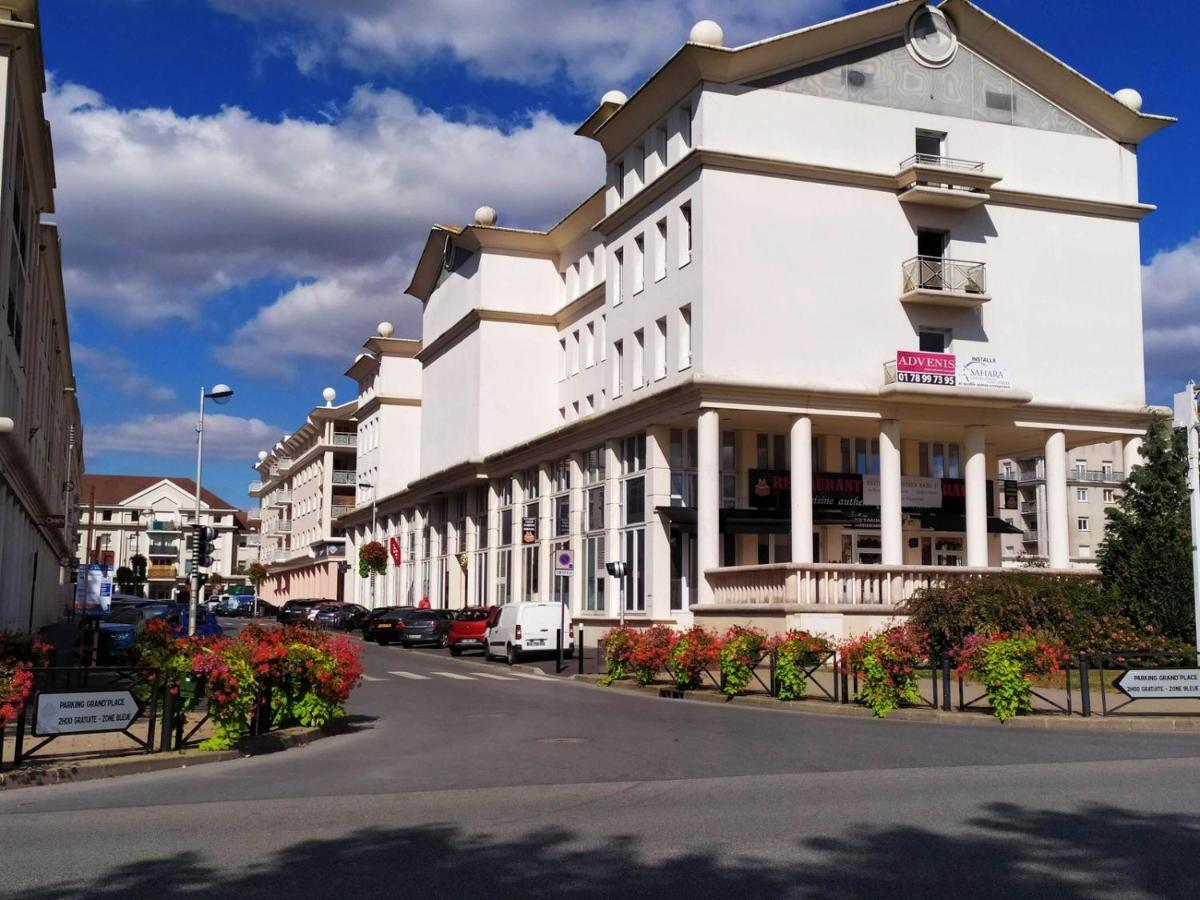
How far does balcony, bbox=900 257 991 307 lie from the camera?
120 ft

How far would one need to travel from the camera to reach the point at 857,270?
36406 millimetres

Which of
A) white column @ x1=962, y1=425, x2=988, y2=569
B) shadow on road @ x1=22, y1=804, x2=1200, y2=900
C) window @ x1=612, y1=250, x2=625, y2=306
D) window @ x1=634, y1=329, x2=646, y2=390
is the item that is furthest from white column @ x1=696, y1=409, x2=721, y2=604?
shadow on road @ x1=22, y1=804, x2=1200, y2=900

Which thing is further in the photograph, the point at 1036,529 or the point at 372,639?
the point at 1036,529

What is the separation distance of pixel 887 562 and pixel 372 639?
2234 centimetres

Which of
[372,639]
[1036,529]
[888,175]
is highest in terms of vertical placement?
[888,175]

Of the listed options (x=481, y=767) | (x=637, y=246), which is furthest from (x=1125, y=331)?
(x=481, y=767)

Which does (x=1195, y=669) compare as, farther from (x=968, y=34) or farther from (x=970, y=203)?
(x=968, y=34)

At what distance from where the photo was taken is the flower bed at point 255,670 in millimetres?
14305

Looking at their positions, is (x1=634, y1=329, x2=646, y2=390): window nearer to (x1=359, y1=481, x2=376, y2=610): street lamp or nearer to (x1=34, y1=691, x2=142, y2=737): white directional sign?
(x1=34, y1=691, x2=142, y2=737): white directional sign

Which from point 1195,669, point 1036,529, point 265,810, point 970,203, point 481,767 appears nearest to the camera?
point 265,810

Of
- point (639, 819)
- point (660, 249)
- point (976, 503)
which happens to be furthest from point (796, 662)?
point (660, 249)

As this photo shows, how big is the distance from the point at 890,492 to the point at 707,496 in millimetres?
5497

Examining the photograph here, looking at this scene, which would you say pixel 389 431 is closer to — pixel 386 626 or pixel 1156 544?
pixel 386 626

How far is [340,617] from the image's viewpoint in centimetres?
5912
